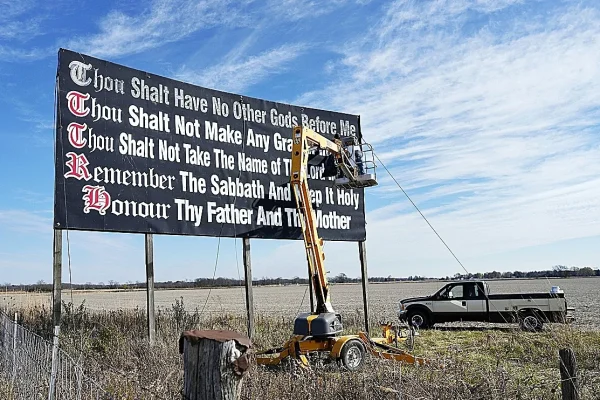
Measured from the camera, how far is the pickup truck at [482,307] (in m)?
16.6

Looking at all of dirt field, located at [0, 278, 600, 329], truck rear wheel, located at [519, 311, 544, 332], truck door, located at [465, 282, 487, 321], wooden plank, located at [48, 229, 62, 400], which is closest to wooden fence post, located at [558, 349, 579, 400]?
dirt field, located at [0, 278, 600, 329]

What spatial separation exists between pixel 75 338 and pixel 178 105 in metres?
4.69

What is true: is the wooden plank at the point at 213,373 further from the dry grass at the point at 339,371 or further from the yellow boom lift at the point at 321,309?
the yellow boom lift at the point at 321,309

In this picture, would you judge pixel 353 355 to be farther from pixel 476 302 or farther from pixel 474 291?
pixel 474 291

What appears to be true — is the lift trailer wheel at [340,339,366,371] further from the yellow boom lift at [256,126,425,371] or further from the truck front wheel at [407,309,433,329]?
the truck front wheel at [407,309,433,329]

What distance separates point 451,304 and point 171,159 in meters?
11.6

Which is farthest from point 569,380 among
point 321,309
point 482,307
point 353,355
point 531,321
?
point 482,307

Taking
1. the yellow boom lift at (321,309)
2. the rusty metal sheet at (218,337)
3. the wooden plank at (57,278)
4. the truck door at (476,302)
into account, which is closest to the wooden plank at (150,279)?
the wooden plank at (57,278)

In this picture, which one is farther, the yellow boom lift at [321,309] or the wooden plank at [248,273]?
the wooden plank at [248,273]

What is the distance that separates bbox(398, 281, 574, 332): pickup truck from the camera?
54.5 ft

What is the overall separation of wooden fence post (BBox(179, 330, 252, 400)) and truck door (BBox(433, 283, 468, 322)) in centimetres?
1655

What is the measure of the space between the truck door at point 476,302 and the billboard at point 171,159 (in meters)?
6.55

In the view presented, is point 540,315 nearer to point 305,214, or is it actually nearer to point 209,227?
point 305,214

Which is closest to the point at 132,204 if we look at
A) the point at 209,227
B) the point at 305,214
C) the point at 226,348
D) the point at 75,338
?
the point at 209,227
